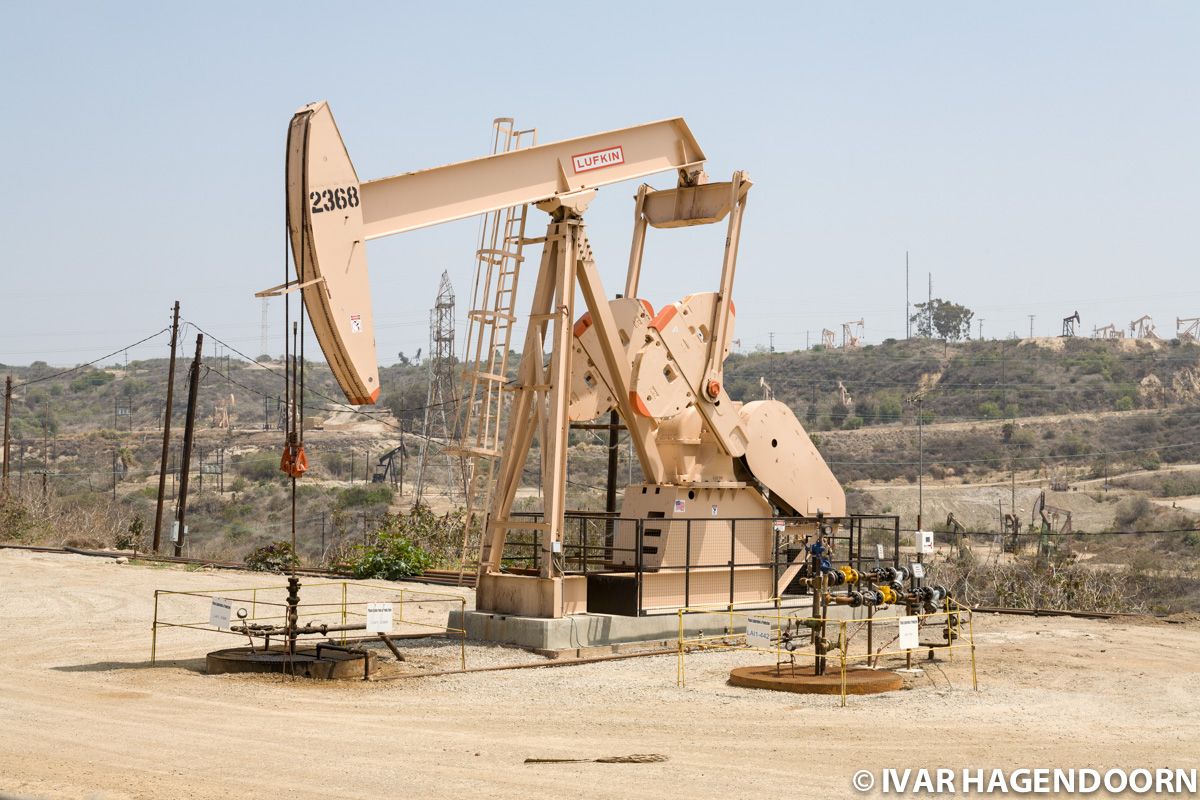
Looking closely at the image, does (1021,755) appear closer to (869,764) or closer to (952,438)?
(869,764)

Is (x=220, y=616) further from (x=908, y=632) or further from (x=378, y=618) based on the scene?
(x=908, y=632)

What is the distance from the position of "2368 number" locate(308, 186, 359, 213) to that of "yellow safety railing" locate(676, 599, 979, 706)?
488 cm

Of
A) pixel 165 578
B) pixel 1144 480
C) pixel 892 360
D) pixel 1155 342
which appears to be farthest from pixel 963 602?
pixel 1155 342

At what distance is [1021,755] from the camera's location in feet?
31.7

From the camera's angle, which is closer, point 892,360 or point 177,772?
point 177,772

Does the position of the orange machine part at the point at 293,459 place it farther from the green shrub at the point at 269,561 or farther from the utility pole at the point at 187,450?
the utility pole at the point at 187,450

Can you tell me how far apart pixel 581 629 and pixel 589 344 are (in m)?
3.32

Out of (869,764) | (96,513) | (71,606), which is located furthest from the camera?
(96,513)

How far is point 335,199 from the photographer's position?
12234 millimetres

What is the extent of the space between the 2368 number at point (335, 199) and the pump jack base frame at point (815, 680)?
5.69 m

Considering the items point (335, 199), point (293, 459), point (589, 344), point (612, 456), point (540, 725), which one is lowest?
point (540, 725)

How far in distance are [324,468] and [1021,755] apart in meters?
63.5

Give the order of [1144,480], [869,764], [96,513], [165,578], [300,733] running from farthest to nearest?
[1144,480] < [96,513] < [165,578] < [300,733] < [869,764]

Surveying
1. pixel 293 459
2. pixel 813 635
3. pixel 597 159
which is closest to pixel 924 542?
pixel 813 635
